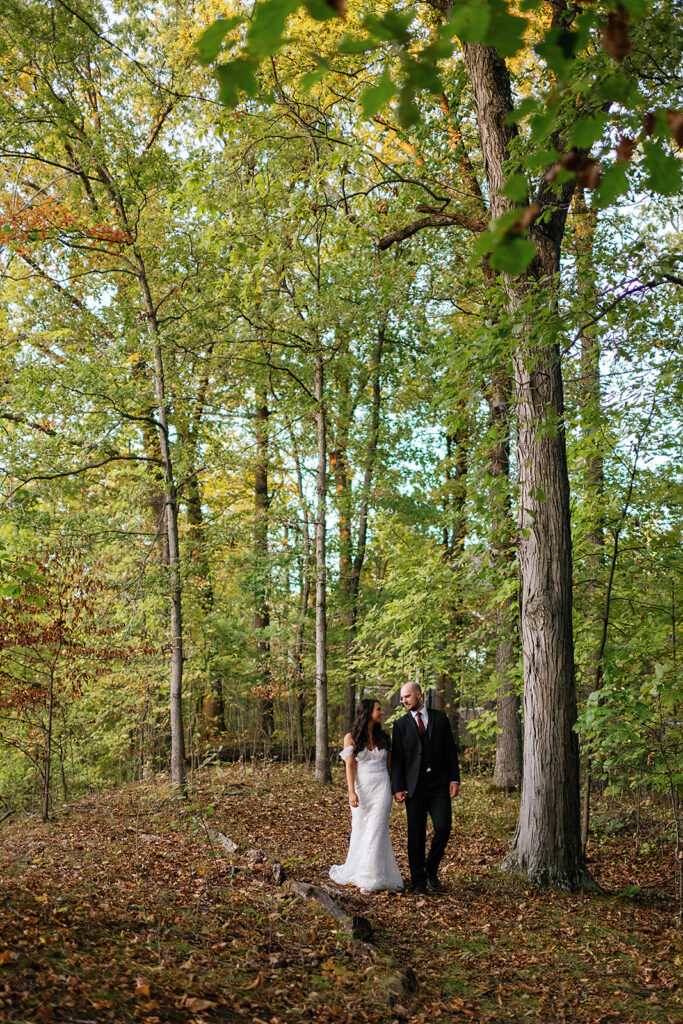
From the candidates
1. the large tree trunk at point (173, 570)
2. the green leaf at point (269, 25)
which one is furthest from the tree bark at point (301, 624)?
the green leaf at point (269, 25)

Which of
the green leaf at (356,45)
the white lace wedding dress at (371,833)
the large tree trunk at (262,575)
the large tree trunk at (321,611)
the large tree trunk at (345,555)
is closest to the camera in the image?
the green leaf at (356,45)

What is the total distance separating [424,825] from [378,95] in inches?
250

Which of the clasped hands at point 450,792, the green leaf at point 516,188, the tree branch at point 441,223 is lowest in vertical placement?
the clasped hands at point 450,792

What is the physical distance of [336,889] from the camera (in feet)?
22.1

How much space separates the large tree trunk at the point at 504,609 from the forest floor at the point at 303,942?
9.23 ft

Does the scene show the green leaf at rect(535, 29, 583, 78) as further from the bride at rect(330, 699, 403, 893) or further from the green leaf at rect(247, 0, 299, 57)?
the bride at rect(330, 699, 403, 893)

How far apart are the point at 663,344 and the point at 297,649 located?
12407mm

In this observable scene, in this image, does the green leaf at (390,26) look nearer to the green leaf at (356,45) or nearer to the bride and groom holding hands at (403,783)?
the green leaf at (356,45)

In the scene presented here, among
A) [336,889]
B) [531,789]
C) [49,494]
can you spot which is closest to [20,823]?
[49,494]

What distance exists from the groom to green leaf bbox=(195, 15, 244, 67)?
573cm

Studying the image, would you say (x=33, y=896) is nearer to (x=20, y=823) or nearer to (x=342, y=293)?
(x=20, y=823)

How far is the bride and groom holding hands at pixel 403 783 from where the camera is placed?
6.89 m

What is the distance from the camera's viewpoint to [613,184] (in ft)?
6.58

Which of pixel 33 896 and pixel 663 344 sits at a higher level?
pixel 663 344
